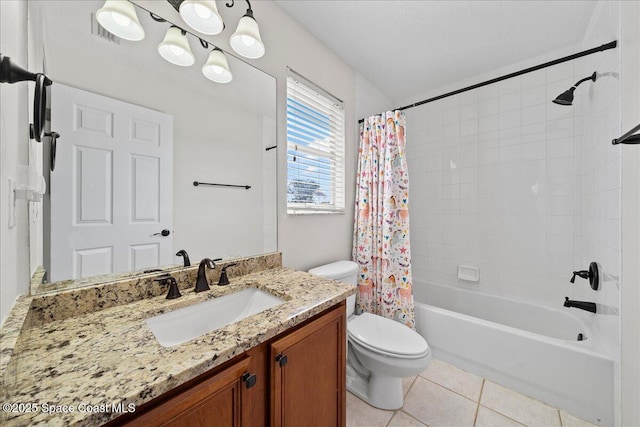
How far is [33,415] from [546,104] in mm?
3161

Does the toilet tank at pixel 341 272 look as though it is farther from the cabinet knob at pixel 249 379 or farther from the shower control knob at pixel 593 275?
the shower control knob at pixel 593 275

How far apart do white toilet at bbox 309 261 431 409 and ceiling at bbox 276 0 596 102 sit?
1.70 metres

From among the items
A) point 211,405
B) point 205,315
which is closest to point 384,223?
point 205,315

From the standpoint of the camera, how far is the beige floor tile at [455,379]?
5.10 feet

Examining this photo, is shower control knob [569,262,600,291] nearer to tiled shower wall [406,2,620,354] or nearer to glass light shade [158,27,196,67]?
tiled shower wall [406,2,620,354]

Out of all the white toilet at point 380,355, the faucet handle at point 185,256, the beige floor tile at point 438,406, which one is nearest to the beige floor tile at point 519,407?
the beige floor tile at point 438,406

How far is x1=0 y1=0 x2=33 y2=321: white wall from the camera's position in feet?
1.74

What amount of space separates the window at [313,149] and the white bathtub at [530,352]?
1.22m

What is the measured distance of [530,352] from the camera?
1.49 metres

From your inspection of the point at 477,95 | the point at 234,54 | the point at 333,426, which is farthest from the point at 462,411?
the point at 477,95

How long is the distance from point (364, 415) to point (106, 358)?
55.4 inches

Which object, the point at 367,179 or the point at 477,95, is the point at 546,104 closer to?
A: the point at 477,95

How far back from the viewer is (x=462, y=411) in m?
1.41

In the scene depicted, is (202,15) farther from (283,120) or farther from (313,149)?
(313,149)
